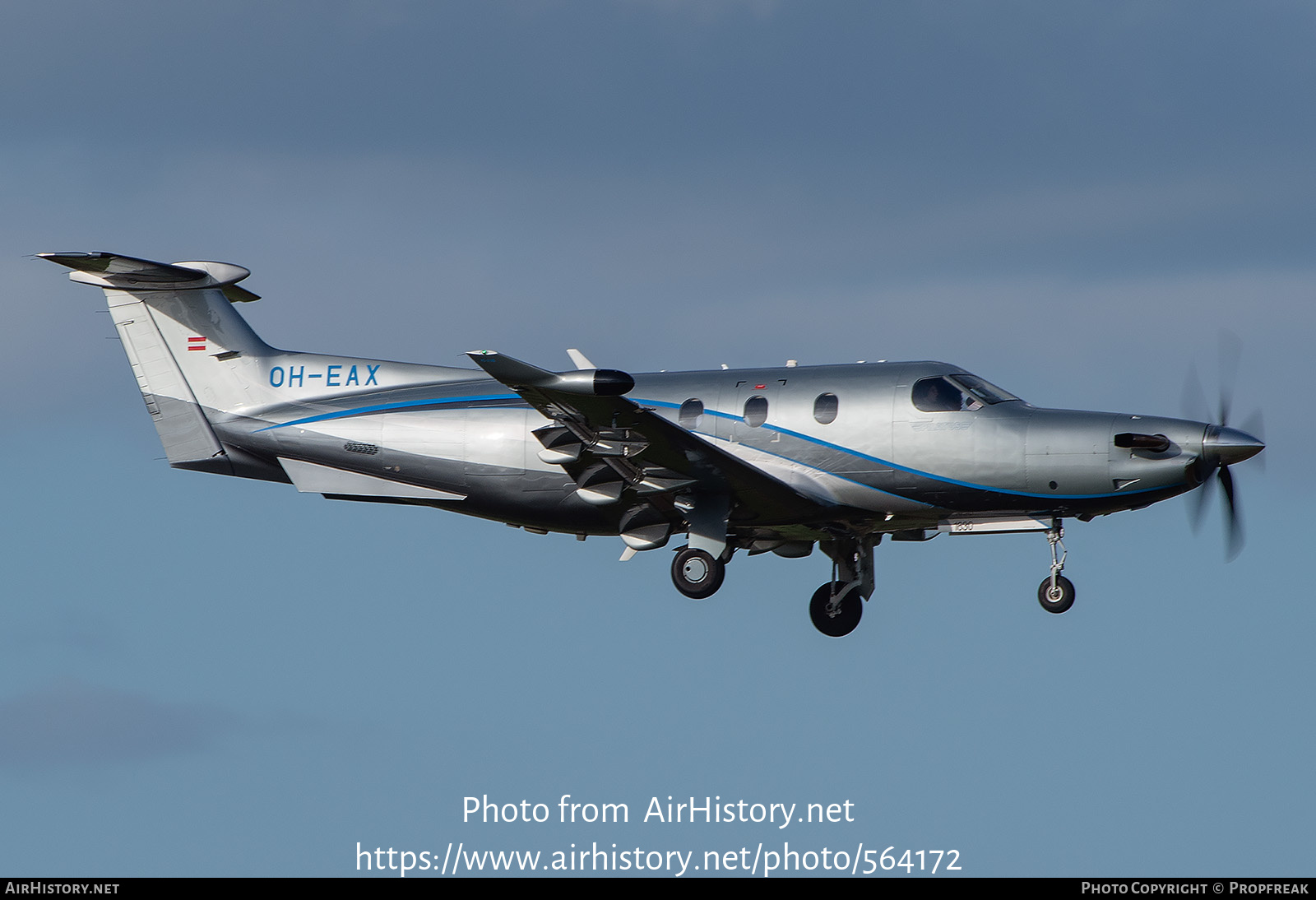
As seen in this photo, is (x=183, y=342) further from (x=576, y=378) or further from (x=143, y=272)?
(x=576, y=378)

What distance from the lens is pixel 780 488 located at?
2223cm

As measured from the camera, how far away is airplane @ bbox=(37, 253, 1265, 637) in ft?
70.6

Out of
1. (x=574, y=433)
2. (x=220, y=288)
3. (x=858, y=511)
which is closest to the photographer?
(x=574, y=433)

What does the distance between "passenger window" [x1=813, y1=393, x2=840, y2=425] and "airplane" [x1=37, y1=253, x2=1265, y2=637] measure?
3cm

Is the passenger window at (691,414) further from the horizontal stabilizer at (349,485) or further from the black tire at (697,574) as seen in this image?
the horizontal stabilizer at (349,485)

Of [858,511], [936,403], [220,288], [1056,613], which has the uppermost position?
[220,288]

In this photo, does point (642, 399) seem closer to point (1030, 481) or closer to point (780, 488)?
point (780, 488)

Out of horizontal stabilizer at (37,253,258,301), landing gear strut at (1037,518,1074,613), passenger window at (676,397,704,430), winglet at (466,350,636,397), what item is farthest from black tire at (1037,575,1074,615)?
horizontal stabilizer at (37,253,258,301)

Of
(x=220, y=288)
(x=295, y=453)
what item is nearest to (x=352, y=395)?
(x=295, y=453)

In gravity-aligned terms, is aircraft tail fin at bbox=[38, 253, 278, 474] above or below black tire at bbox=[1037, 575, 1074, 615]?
above

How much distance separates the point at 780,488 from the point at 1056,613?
420cm

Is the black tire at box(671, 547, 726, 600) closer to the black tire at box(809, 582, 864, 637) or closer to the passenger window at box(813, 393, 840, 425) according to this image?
the passenger window at box(813, 393, 840, 425)

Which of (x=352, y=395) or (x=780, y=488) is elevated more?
(x=352, y=395)

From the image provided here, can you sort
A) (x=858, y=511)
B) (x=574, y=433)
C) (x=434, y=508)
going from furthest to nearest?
1. (x=434, y=508)
2. (x=858, y=511)
3. (x=574, y=433)
